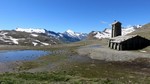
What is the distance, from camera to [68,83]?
2192 cm

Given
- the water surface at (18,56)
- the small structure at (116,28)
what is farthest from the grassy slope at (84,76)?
the small structure at (116,28)

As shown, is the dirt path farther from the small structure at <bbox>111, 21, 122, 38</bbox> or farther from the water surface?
the small structure at <bbox>111, 21, 122, 38</bbox>

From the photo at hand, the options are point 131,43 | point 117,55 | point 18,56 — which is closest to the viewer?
point 117,55

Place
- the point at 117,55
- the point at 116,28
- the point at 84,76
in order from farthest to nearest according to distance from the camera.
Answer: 1. the point at 116,28
2. the point at 117,55
3. the point at 84,76

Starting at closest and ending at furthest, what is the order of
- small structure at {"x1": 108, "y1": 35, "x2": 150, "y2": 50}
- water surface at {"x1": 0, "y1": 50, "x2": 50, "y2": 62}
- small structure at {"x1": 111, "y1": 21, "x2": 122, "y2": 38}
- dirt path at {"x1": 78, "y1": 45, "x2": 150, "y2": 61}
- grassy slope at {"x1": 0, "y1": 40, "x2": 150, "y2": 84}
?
1. grassy slope at {"x1": 0, "y1": 40, "x2": 150, "y2": 84}
2. dirt path at {"x1": 78, "y1": 45, "x2": 150, "y2": 61}
3. water surface at {"x1": 0, "y1": 50, "x2": 50, "y2": 62}
4. small structure at {"x1": 108, "y1": 35, "x2": 150, "y2": 50}
5. small structure at {"x1": 111, "y1": 21, "x2": 122, "y2": 38}

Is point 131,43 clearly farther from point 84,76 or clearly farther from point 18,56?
point 84,76

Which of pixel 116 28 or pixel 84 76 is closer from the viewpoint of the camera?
pixel 84 76

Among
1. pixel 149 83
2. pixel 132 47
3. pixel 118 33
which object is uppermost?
pixel 118 33

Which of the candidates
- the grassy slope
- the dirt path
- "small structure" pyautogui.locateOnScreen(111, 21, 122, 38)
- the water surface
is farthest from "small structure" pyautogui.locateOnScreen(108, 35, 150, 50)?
"small structure" pyautogui.locateOnScreen(111, 21, 122, 38)

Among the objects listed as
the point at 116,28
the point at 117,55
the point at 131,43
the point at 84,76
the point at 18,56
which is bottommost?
the point at 84,76

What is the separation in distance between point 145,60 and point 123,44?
24.5 meters

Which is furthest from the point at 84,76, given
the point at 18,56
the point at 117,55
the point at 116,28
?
the point at 116,28

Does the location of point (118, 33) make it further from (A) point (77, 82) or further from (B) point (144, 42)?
(A) point (77, 82)

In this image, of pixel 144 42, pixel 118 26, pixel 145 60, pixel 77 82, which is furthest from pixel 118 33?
pixel 77 82
